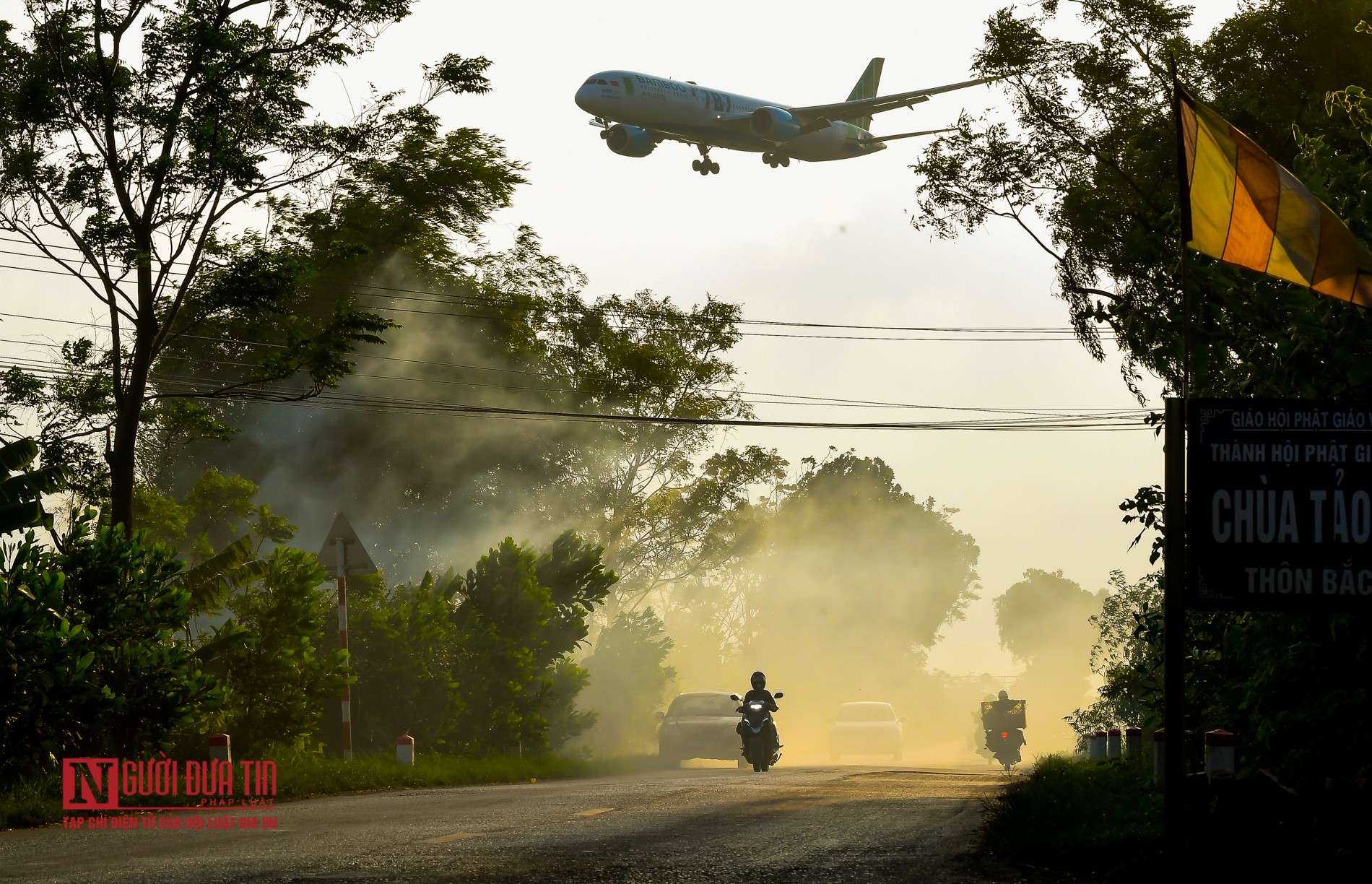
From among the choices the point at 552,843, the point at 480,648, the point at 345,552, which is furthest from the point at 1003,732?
the point at 552,843

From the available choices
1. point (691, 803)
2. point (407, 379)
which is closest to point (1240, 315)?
point (691, 803)

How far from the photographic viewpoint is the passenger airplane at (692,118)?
1812 inches

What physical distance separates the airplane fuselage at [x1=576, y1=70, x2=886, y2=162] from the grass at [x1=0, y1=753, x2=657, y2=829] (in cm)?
2596

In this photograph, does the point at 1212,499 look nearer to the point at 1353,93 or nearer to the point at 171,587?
the point at 1353,93

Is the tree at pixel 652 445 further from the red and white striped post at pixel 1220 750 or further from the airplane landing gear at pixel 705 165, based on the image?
the red and white striped post at pixel 1220 750

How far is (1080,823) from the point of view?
1054 cm

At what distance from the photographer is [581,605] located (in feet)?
90.8

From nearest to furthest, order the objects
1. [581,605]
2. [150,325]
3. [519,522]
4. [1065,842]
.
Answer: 1. [1065,842]
2. [150,325]
3. [581,605]
4. [519,522]

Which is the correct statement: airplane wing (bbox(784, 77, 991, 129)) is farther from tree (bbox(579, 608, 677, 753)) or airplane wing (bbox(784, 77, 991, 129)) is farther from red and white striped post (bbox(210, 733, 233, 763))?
red and white striped post (bbox(210, 733, 233, 763))

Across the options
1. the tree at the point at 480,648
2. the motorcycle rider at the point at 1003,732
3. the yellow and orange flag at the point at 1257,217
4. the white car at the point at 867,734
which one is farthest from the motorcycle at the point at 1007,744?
the yellow and orange flag at the point at 1257,217

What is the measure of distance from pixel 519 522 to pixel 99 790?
3090 centimetres

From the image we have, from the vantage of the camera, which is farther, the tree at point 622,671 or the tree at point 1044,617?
the tree at point 1044,617

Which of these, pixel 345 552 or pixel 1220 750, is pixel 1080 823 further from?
pixel 345 552

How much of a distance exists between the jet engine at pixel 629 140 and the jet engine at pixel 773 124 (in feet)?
10.8
